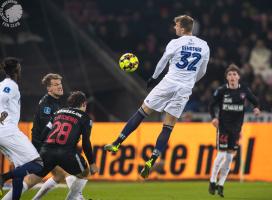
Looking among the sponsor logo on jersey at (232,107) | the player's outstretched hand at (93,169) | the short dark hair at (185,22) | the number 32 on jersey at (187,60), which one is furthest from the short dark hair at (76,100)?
the sponsor logo on jersey at (232,107)

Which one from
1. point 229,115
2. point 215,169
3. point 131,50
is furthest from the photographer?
point 131,50

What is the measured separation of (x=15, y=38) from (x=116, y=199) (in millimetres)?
7977

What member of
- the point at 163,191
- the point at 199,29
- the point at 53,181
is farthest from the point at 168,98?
the point at 199,29

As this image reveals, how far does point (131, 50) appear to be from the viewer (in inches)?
933

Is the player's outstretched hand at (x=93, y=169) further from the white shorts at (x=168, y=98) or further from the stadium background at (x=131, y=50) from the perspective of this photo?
the stadium background at (x=131, y=50)

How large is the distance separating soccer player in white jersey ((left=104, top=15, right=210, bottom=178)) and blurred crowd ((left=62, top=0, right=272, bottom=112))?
9.42 meters

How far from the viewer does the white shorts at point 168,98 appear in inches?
495

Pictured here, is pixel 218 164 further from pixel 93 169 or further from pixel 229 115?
pixel 93 169

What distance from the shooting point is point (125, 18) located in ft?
82.5

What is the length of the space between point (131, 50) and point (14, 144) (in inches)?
508

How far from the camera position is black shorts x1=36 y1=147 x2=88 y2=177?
1130cm

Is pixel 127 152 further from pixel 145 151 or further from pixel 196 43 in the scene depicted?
pixel 196 43

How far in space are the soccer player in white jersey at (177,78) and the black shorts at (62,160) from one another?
1.04m

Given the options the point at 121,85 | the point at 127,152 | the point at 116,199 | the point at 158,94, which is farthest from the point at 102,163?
the point at 158,94
